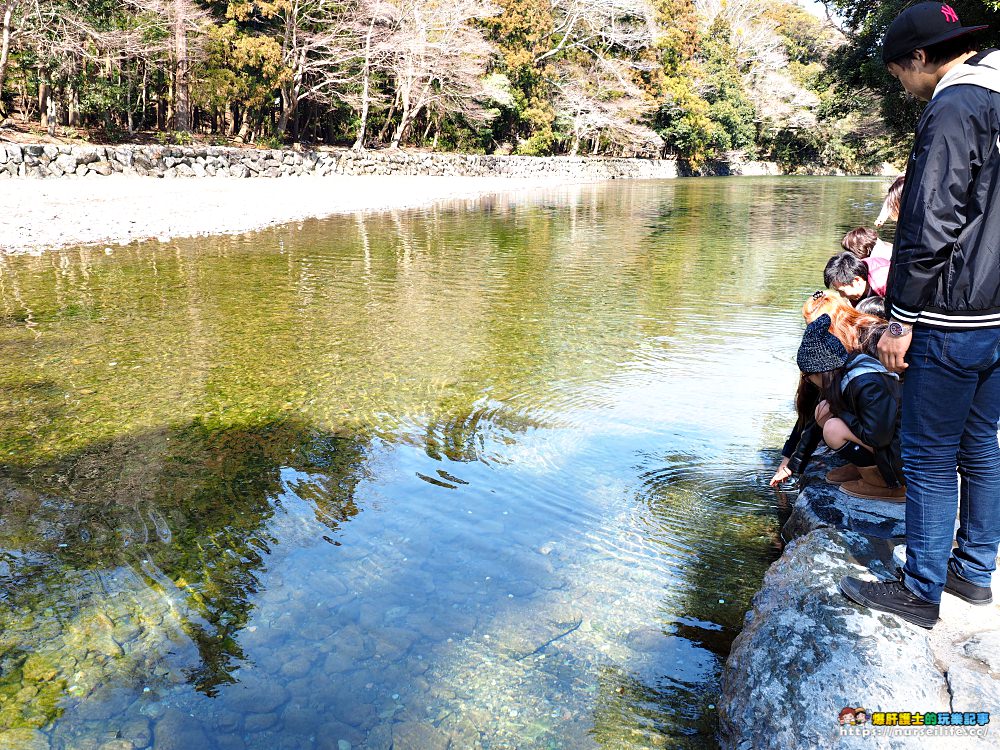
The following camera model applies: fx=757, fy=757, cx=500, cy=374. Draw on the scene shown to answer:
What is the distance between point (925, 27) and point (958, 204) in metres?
0.49

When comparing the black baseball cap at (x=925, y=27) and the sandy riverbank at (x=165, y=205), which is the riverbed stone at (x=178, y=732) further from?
the sandy riverbank at (x=165, y=205)

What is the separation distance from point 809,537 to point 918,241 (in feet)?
3.91

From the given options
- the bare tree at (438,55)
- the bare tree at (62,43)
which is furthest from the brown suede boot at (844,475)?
the bare tree at (438,55)

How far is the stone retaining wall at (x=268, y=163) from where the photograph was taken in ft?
56.4

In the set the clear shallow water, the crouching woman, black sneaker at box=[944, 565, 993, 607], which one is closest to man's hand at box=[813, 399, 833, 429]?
the crouching woman

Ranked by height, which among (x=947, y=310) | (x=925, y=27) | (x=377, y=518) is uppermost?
(x=925, y=27)

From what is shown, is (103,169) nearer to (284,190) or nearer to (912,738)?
(284,190)

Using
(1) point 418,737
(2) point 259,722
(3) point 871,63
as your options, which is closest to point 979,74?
(1) point 418,737

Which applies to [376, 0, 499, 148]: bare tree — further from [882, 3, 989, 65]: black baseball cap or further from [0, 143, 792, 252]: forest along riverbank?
[882, 3, 989, 65]: black baseball cap

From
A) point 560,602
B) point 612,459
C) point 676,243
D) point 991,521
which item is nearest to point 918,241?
point 991,521

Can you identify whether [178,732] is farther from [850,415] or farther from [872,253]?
[872,253]

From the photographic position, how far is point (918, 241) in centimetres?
189

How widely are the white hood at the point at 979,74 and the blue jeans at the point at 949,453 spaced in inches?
23.9

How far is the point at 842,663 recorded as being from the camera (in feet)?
6.50
